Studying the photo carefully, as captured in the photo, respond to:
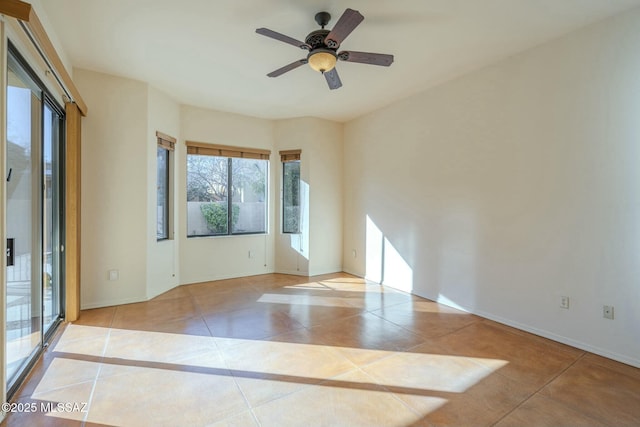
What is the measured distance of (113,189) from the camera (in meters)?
3.72

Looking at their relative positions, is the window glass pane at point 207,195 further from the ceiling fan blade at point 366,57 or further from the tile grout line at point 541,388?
the tile grout line at point 541,388

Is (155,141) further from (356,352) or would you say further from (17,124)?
(356,352)

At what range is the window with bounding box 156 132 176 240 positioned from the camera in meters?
4.37

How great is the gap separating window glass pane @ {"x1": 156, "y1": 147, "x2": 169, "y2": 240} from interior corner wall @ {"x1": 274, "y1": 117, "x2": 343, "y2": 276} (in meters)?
1.86

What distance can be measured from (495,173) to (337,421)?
2951 mm

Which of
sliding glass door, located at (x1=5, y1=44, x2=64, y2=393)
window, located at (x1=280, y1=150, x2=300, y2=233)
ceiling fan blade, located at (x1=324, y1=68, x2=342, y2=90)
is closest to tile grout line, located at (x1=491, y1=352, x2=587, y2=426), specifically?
ceiling fan blade, located at (x1=324, y1=68, x2=342, y2=90)

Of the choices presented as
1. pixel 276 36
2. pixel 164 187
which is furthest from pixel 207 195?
pixel 276 36

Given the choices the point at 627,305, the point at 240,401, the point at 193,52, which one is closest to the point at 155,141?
the point at 193,52

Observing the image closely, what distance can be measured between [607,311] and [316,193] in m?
4.02

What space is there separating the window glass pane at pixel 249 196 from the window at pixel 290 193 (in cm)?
35

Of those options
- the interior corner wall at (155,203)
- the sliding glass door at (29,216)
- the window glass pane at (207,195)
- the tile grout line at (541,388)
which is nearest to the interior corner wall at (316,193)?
the window glass pane at (207,195)

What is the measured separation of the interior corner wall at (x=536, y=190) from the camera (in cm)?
249

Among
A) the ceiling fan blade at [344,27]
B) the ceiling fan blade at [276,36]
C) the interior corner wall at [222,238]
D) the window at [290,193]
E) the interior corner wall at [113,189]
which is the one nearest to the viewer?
the ceiling fan blade at [344,27]

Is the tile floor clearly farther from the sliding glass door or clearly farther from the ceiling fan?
the ceiling fan
